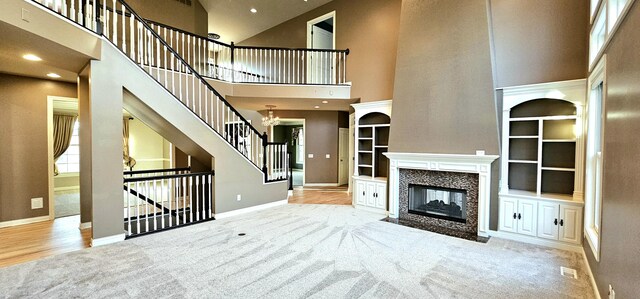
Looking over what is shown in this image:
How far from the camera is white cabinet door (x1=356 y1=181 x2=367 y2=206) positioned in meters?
6.30

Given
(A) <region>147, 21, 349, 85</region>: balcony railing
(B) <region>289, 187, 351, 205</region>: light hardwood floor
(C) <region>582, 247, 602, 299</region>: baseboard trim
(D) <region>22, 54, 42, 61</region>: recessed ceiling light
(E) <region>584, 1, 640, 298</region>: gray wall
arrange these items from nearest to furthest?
(E) <region>584, 1, 640, 298</region>: gray wall < (C) <region>582, 247, 602, 299</region>: baseboard trim < (D) <region>22, 54, 42, 61</region>: recessed ceiling light < (A) <region>147, 21, 349, 85</region>: balcony railing < (B) <region>289, 187, 351, 205</region>: light hardwood floor

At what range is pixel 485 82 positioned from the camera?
14.6 ft

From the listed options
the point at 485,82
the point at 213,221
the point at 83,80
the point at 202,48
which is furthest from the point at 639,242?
the point at 202,48

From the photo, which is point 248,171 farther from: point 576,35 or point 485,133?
point 576,35

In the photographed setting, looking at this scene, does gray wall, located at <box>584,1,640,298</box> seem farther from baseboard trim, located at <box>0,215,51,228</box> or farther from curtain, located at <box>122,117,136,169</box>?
curtain, located at <box>122,117,136,169</box>

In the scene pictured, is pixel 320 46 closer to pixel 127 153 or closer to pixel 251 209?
pixel 251 209

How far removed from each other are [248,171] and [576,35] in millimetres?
5918

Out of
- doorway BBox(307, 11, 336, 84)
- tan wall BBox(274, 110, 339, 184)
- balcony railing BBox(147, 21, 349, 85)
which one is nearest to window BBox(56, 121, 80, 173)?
balcony railing BBox(147, 21, 349, 85)

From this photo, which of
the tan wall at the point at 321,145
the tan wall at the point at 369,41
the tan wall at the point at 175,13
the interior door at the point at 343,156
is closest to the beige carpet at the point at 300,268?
the tan wall at the point at 369,41

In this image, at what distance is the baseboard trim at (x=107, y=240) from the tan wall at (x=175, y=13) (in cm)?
541

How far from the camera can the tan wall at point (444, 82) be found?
450cm

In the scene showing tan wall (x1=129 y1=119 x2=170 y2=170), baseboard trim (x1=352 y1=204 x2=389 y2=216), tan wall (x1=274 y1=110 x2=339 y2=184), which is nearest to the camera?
baseboard trim (x1=352 y1=204 x2=389 y2=216)

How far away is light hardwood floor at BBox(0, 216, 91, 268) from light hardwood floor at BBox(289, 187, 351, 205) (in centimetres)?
413

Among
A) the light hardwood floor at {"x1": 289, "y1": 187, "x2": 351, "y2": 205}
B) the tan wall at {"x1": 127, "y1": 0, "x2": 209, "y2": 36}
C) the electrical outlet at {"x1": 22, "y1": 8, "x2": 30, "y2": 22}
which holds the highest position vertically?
the tan wall at {"x1": 127, "y1": 0, "x2": 209, "y2": 36}
